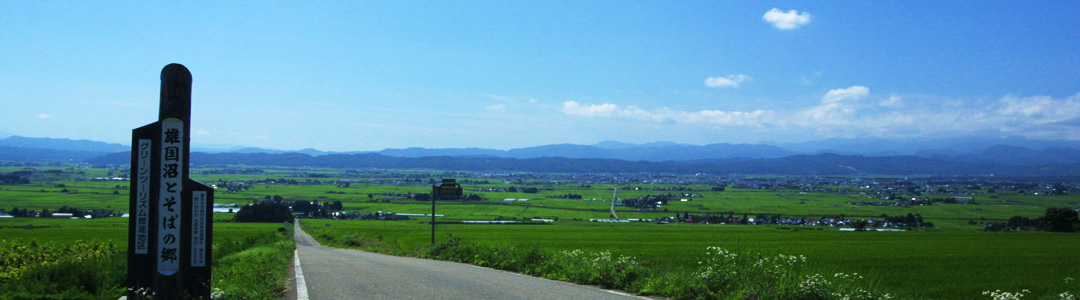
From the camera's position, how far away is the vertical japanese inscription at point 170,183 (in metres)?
Result: 6.00

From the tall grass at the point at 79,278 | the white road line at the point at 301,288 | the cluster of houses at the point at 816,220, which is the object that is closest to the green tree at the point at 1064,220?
the cluster of houses at the point at 816,220

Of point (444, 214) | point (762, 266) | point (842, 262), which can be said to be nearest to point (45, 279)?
point (762, 266)

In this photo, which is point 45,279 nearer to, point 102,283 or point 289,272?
point 102,283

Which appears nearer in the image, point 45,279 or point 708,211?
point 45,279

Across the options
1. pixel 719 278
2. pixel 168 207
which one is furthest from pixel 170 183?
pixel 719 278

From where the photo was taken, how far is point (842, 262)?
19.2 metres

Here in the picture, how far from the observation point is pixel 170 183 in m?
6.04

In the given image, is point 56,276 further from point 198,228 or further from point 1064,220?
point 1064,220

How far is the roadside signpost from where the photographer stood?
5973 millimetres

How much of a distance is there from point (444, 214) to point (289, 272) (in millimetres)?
62344

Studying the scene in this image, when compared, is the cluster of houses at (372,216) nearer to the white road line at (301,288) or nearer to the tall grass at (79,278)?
the white road line at (301,288)

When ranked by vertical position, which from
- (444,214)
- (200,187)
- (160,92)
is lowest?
(444,214)

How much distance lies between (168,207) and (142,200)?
0.23 meters

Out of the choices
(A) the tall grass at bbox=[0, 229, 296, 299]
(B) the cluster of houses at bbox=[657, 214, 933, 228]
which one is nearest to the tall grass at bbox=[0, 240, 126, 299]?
(A) the tall grass at bbox=[0, 229, 296, 299]
